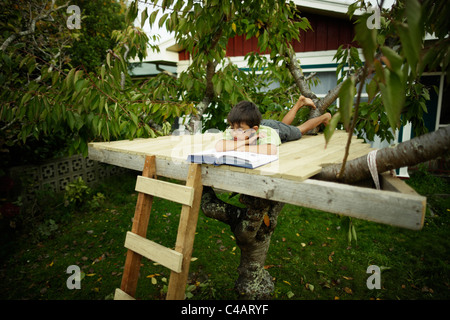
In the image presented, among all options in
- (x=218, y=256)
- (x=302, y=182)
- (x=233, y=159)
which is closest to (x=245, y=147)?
(x=233, y=159)

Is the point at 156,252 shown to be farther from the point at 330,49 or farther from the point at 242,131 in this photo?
the point at 330,49

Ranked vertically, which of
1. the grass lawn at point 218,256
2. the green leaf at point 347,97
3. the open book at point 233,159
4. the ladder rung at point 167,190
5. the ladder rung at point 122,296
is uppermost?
the green leaf at point 347,97

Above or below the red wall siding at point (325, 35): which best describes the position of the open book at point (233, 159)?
below

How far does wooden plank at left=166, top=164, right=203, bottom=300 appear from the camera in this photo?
67.1 inches

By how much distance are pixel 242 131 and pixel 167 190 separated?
908 mm

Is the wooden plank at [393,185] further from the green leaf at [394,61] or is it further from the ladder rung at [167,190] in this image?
the ladder rung at [167,190]

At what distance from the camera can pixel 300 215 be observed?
4.90 metres

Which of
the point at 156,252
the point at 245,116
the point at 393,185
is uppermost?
the point at 245,116

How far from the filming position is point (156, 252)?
1780 mm

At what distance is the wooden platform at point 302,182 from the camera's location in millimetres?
1124

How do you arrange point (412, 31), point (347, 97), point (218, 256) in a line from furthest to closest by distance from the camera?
point (218, 256) → point (347, 97) → point (412, 31)

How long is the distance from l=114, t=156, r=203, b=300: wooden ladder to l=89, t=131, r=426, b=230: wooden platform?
0.09 m

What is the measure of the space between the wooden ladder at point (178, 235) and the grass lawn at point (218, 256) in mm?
1114

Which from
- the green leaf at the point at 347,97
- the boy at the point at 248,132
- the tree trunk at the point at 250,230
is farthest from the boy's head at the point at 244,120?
the green leaf at the point at 347,97
